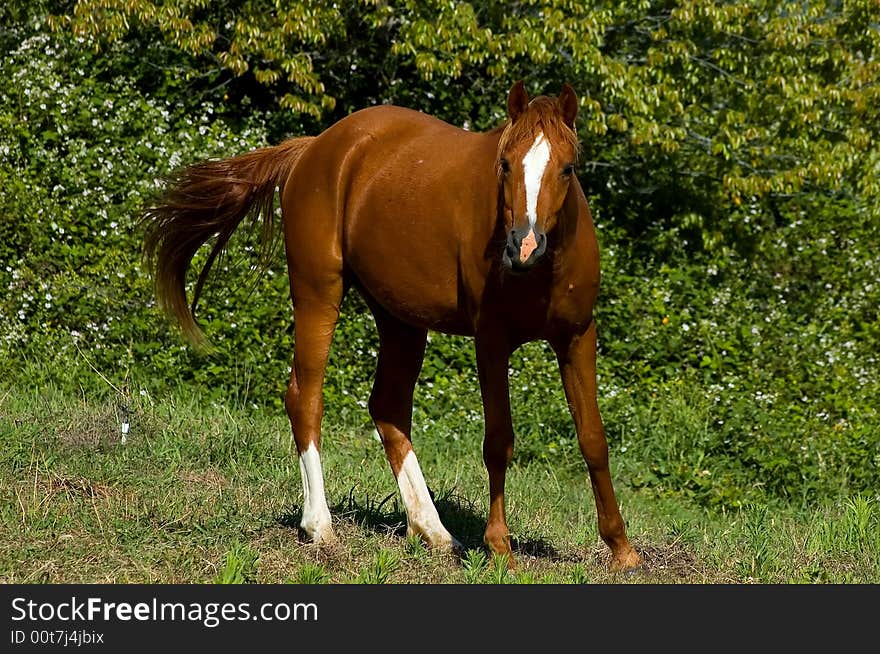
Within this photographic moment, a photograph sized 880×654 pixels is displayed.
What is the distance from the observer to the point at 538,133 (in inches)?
204

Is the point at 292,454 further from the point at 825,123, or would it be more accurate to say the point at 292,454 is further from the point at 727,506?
the point at 825,123

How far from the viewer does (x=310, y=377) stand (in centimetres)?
652

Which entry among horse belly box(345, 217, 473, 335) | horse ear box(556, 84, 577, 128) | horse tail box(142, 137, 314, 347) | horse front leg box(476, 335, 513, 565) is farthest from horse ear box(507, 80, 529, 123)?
horse tail box(142, 137, 314, 347)

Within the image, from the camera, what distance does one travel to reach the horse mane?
5.21m

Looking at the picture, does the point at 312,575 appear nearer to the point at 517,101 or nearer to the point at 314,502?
the point at 314,502

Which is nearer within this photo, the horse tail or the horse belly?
the horse belly

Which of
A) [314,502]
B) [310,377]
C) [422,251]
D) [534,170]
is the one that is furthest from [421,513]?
[534,170]

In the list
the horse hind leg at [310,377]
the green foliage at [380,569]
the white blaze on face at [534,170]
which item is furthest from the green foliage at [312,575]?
the white blaze on face at [534,170]

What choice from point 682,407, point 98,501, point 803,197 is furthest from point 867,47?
point 98,501

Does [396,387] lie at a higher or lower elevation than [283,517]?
higher

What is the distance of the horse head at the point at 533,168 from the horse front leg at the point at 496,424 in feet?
1.74

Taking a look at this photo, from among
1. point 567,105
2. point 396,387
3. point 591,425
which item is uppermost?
point 567,105

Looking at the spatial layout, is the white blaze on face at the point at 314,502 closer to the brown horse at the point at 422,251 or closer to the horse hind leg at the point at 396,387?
the brown horse at the point at 422,251

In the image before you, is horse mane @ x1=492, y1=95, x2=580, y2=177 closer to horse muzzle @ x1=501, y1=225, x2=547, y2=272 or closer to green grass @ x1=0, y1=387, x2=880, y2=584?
horse muzzle @ x1=501, y1=225, x2=547, y2=272
